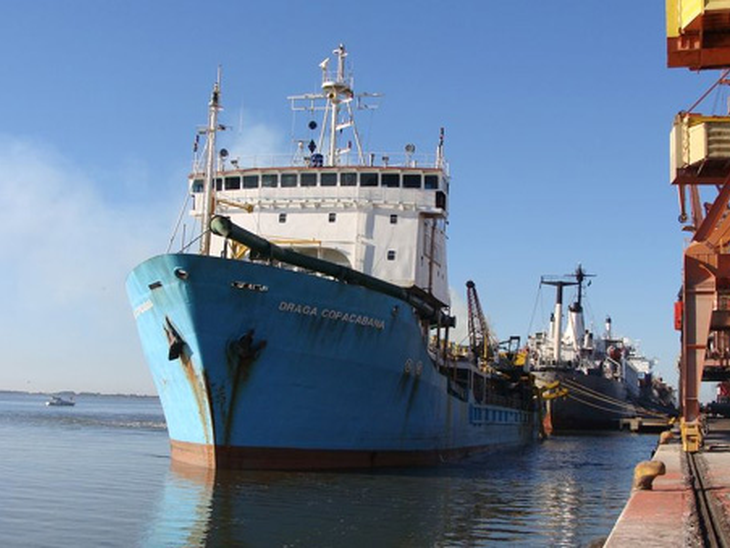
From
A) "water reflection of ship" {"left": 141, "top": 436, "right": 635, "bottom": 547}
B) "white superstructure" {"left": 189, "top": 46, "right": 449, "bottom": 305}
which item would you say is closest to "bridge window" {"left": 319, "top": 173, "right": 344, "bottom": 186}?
"white superstructure" {"left": 189, "top": 46, "right": 449, "bottom": 305}

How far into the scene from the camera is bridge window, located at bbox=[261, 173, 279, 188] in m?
25.6

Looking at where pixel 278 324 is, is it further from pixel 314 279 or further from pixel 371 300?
pixel 371 300

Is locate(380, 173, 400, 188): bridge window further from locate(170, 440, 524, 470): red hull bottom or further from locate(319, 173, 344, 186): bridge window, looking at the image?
locate(170, 440, 524, 470): red hull bottom

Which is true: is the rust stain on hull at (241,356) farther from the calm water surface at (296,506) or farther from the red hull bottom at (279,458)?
the calm water surface at (296,506)

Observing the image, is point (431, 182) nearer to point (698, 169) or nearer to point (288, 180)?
point (288, 180)

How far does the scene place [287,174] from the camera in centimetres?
2550

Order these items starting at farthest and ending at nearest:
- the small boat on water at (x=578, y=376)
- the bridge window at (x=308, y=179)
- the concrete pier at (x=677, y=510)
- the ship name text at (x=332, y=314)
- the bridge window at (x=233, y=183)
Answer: the small boat on water at (x=578, y=376) < the bridge window at (x=233, y=183) < the bridge window at (x=308, y=179) < the ship name text at (x=332, y=314) < the concrete pier at (x=677, y=510)

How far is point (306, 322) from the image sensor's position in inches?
738

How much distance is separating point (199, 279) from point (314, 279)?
268 centimetres

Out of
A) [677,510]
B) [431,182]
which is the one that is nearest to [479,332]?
[431,182]

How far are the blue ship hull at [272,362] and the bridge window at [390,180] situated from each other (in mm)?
5215

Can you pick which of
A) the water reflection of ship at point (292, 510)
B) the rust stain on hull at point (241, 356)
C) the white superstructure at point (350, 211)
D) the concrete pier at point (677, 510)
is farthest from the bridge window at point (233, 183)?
the concrete pier at point (677, 510)

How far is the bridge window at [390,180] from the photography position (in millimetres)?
25297

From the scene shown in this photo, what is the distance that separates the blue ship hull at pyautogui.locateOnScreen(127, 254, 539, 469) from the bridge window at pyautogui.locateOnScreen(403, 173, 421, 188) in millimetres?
5307
